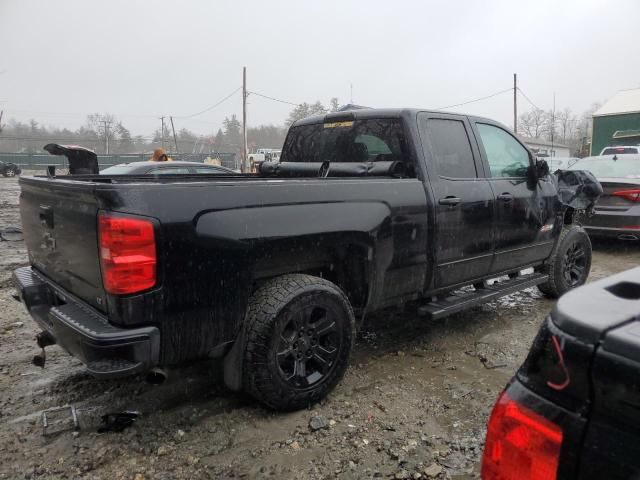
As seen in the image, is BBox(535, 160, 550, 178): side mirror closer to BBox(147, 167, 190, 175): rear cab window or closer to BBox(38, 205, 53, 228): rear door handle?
BBox(38, 205, 53, 228): rear door handle

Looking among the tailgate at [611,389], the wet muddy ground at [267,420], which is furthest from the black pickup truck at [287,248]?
the tailgate at [611,389]

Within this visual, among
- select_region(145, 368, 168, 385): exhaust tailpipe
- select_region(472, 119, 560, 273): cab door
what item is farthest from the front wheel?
select_region(145, 368, 168, 385): exhaust tailpipe

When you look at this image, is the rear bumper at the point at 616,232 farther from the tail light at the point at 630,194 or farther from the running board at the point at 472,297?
the running board at the point at 472,297

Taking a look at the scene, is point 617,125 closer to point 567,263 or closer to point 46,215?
point 567,263

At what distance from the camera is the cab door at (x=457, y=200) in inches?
145

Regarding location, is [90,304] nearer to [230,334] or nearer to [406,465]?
[230,334]

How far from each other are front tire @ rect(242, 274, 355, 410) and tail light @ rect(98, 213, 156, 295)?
68 centimetres

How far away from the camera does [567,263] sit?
5355mm

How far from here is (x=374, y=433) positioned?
276 cm

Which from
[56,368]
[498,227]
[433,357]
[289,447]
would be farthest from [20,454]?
[498,227]

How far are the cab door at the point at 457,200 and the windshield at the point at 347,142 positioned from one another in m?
0.24

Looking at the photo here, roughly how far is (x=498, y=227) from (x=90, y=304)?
10.6 ft

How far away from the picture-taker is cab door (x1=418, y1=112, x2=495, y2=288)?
3.69 metres

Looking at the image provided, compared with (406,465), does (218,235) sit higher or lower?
higher
